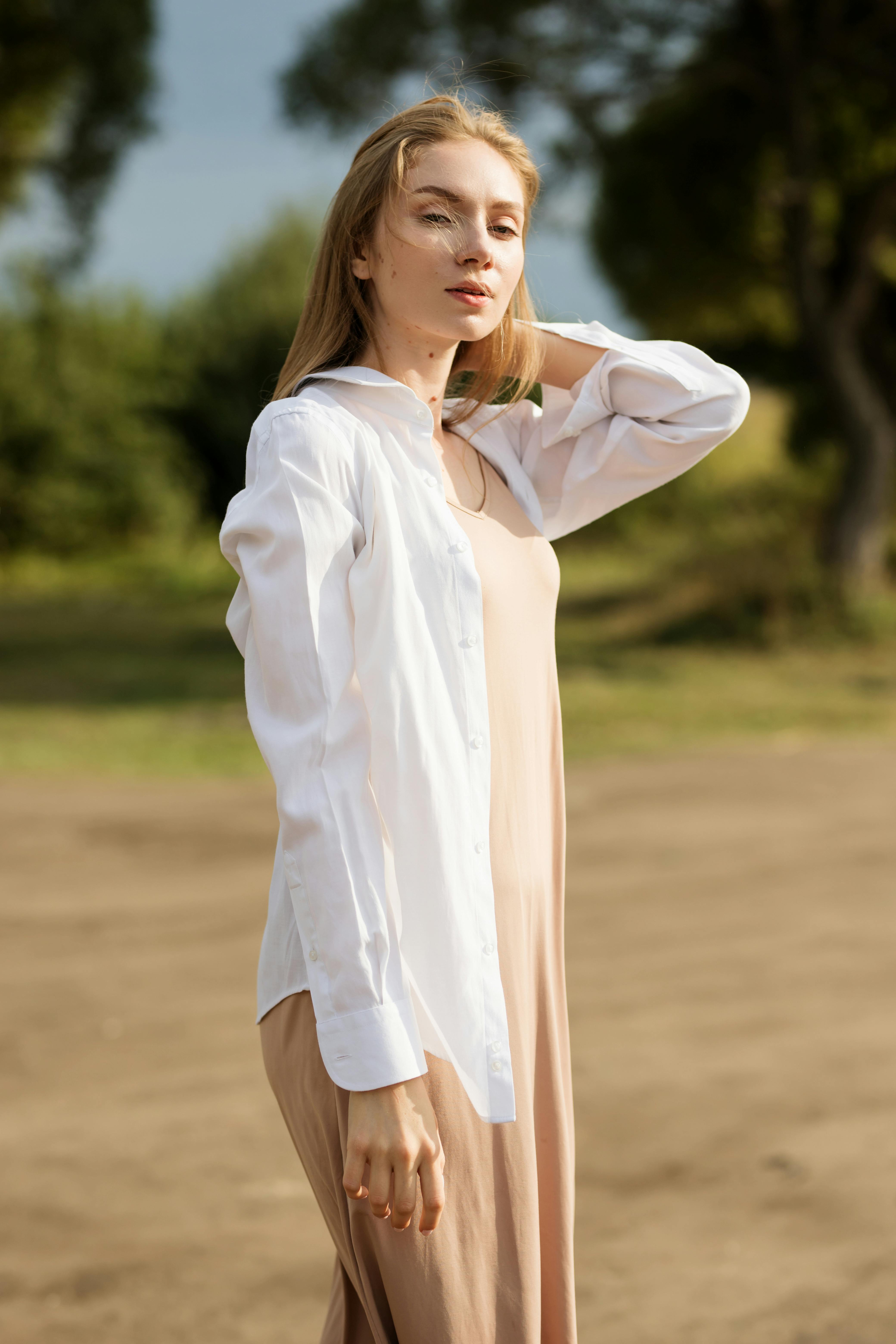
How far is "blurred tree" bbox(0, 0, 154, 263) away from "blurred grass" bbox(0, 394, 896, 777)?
3.57 meters

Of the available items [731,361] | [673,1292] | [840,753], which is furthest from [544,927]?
[731,361]

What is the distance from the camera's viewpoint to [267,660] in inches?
51.9

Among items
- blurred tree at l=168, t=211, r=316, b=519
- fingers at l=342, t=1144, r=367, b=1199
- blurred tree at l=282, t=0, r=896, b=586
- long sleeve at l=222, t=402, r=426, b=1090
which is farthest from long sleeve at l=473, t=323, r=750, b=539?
blurred tree at l=168, t=211, r=316, b=519

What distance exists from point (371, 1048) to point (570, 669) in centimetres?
882

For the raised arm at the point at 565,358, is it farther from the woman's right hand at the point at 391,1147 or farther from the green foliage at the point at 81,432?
the green foliage at the point at 81,432

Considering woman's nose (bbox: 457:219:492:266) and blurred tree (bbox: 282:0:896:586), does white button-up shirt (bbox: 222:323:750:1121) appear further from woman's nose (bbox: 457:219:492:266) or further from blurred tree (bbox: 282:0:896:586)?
blurred tree (bbox: 282:0:896:586)

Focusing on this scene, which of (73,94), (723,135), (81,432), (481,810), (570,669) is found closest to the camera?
(481,810)

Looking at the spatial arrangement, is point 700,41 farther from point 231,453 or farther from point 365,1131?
point 365,1131

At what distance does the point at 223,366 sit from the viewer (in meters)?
18.5

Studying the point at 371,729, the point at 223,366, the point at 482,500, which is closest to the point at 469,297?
the point at 482,500

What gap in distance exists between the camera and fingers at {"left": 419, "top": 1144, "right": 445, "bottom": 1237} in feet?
4.29

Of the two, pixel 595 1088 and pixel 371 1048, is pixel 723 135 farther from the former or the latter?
pixel 371 1048

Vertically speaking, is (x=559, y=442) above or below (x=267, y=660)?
above

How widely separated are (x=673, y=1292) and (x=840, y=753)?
4.76 m
